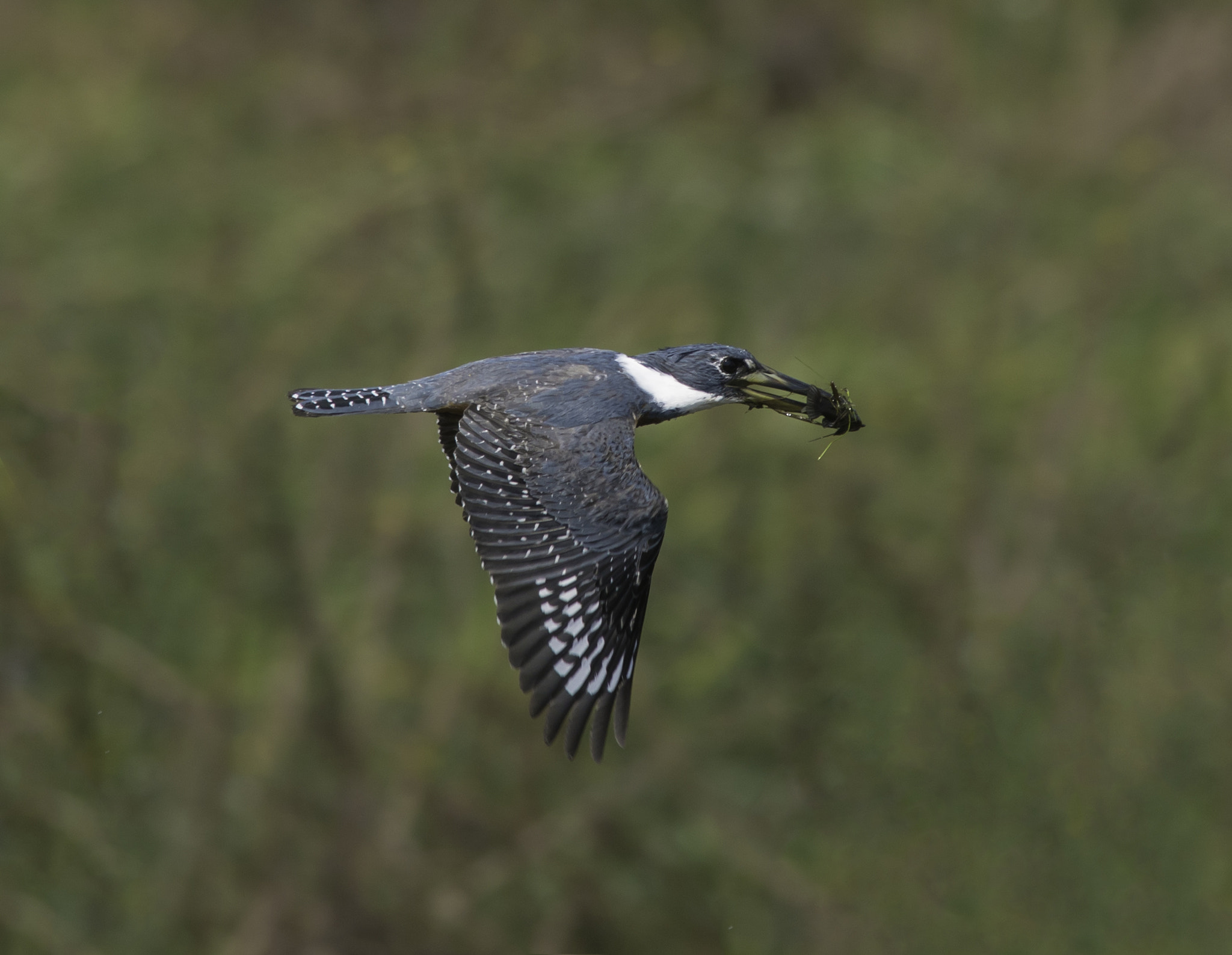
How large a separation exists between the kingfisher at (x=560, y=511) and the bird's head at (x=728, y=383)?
0.09m

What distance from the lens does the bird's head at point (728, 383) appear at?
14.5 ft

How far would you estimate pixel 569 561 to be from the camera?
373cm

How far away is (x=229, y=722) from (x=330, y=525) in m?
0.91

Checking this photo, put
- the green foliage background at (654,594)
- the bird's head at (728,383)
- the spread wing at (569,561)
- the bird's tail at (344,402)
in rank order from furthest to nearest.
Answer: the green foliage background at (654,594), the bird's head at (728,383), the bird's tail at (344,402), the spread wing at (569,561)

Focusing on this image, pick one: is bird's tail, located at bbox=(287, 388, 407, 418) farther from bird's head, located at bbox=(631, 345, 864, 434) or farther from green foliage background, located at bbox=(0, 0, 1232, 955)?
green foliage background, located at bbox=(0, 0, 1232, 955)

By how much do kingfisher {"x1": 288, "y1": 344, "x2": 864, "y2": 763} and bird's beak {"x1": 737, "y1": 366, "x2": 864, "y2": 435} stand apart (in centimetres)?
27

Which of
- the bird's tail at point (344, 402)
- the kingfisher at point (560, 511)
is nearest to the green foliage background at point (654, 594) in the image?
the bird's tail at point (344, 402)

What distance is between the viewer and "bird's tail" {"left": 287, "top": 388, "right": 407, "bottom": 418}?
4.21 meters

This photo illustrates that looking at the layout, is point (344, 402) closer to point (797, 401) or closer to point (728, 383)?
point (728, 383)

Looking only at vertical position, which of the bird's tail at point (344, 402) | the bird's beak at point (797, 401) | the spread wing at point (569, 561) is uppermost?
the bird's beak at point (797, 401)

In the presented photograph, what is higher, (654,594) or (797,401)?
(797,401)

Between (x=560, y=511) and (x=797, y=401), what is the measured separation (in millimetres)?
1043

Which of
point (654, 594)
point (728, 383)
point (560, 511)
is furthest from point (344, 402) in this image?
point (654, 594)

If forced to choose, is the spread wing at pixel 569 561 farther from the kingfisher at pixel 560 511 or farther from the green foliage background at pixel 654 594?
the green foliage background at pixel 654 594
